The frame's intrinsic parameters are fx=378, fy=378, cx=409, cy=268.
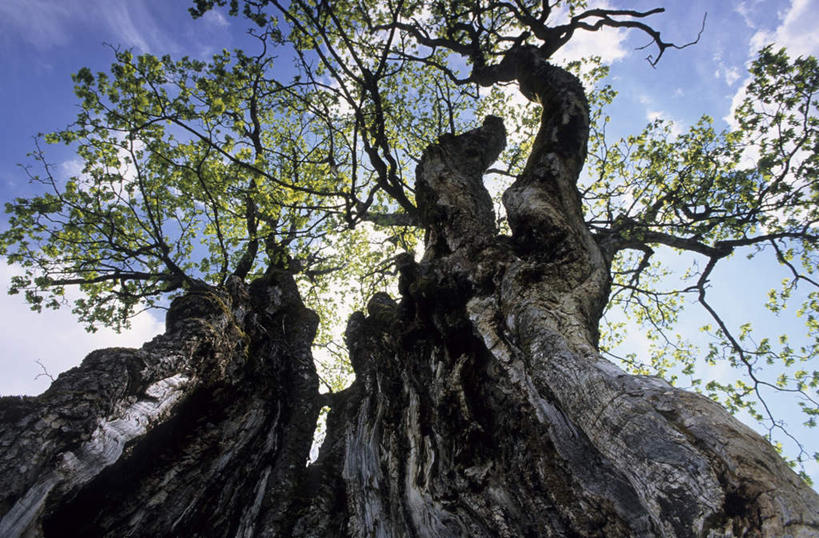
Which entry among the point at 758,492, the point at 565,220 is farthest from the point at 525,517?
the point at 565,220

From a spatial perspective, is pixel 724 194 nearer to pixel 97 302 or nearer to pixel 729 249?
pixel 729 249

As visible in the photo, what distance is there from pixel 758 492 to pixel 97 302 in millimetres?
10852

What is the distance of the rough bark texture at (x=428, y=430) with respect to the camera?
1.86 meters

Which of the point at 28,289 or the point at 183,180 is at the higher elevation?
the point at 183,180

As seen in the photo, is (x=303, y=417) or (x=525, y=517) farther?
(x=303, y=417)

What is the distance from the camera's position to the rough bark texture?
1856 millimetres

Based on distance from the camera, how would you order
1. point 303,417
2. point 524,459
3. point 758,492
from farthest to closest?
point 303,417 → point 524,459 → point 758,492

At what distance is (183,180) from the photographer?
8.05 meters

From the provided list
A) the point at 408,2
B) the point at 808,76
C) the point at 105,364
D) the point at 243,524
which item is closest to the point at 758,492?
the point at 243,524

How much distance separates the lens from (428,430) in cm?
360

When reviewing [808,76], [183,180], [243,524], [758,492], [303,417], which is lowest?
[243,524]

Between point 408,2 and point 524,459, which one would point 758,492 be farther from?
point 408,2

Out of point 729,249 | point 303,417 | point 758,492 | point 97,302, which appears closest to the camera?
point 758,492

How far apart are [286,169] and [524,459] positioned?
7.96m
